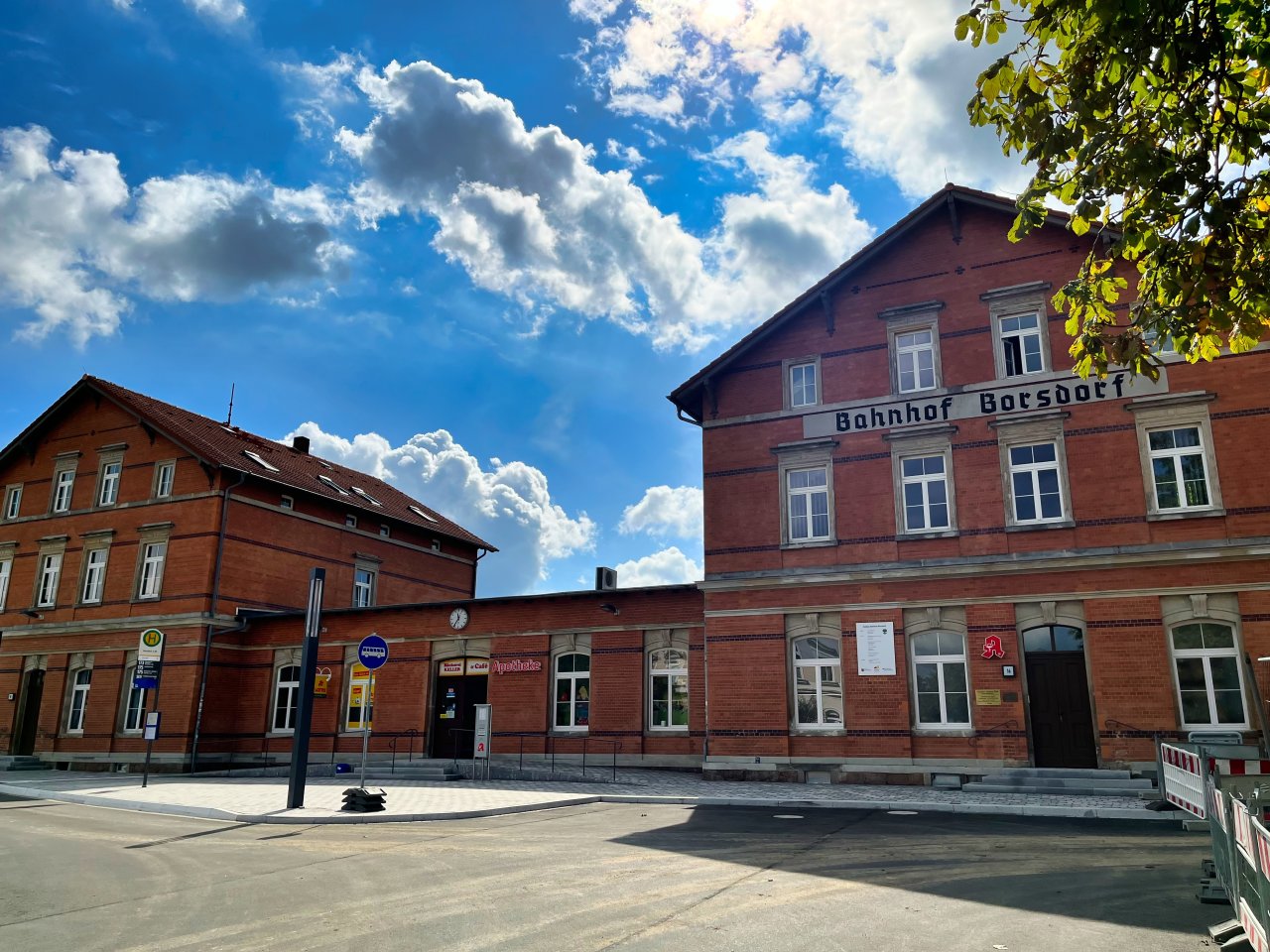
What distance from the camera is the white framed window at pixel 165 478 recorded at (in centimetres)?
2944

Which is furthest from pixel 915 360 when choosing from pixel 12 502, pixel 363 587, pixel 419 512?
pixel 12 502

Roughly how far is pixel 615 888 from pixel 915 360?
51.3ft

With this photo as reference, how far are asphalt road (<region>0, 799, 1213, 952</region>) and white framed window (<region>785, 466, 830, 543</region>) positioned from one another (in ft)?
28.3

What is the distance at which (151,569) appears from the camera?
29.3 meters

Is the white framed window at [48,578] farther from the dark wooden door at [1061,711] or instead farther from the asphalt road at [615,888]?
the dark wooden door at [1061,711]

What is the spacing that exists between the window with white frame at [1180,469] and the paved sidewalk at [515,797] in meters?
5.96

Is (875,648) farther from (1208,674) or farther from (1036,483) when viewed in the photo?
(1208,674)

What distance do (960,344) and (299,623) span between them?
2056 centimetres

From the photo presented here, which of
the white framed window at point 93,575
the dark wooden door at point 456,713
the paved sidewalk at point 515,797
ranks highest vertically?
the white framed window at point 93,575

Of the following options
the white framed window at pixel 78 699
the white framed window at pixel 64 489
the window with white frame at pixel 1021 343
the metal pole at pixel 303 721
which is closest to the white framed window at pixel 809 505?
the window with white frame at pixel 1021 343

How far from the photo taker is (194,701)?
27094 mm

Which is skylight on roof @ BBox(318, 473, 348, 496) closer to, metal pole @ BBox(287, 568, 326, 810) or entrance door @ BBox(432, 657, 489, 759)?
entrance door @ BBox(432, 657, 489, 759)

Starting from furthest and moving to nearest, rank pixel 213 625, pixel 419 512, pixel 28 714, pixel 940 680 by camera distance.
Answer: pixel 419 512, pixel 28 714, pixel 213 625, pixel 940 680

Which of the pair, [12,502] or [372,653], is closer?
[372,653]
